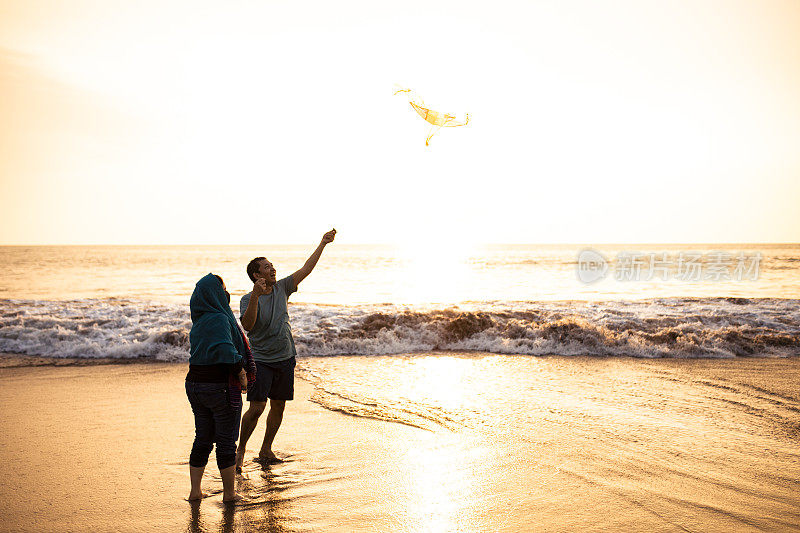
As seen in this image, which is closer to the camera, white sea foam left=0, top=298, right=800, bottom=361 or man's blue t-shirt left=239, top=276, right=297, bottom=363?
man's blue t-shirt left=239, top=276, right=297, bottom=363

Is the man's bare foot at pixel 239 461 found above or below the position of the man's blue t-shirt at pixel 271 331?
below

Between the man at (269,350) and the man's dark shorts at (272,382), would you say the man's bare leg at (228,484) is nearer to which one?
the man at (269,350)

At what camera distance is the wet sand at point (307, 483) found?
3943mm

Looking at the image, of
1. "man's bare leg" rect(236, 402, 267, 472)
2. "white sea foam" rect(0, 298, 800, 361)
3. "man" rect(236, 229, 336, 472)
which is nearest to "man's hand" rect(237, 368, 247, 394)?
"man" rect(236, 229, 336, 472)

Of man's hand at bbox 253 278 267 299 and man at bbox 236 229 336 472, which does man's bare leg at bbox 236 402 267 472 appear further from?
man's hand at bbox 253 278 267 299

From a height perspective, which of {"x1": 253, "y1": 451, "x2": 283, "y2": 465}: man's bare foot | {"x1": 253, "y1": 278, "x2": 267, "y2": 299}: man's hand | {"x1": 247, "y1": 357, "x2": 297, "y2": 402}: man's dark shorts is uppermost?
{"x1": 253, "y1": 278, "x2": 267, "y2": 299}: man's hand

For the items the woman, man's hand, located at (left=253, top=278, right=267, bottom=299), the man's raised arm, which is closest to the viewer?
the woman

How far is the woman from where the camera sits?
13.3 feet

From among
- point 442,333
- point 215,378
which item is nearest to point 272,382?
point 215,378

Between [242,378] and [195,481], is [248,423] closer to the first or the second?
[195,481]

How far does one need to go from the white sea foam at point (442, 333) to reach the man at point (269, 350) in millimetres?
6860

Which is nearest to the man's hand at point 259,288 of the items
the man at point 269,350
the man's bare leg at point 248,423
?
the man at point 269,350

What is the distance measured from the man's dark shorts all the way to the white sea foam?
689 cm

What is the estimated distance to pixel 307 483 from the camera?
4.65 meters
